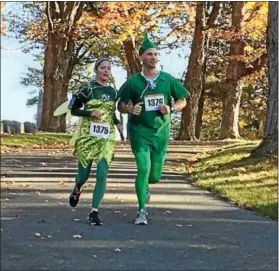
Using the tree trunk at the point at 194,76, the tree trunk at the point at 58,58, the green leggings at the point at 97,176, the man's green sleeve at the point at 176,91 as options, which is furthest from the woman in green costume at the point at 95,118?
the tree trunk at the point at 194,76

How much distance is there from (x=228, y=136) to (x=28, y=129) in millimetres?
7356

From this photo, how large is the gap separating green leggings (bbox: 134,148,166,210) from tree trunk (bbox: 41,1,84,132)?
6001 millimetres

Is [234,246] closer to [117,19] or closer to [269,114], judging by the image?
[269,114]

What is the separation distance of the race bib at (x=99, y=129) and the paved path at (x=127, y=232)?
0.99 meters

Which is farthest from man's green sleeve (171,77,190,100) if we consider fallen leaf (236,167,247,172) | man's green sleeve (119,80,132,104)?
fallen leaf (236,167,247,172)

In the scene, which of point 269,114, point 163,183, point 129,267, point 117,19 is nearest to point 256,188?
point 163,183

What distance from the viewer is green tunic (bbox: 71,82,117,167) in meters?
6.00

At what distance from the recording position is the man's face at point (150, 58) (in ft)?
19.6

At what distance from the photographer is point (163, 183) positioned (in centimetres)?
1202

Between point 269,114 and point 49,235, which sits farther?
point 269,114

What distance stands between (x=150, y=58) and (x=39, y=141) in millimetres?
16280

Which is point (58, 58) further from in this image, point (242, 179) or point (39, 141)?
point (39, 141)

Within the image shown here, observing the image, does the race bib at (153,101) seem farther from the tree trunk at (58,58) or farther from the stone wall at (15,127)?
the stone wall at (15,127)

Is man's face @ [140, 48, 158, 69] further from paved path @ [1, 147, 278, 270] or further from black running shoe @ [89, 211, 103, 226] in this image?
black running shoe @ [89, 211, 103, 226]
